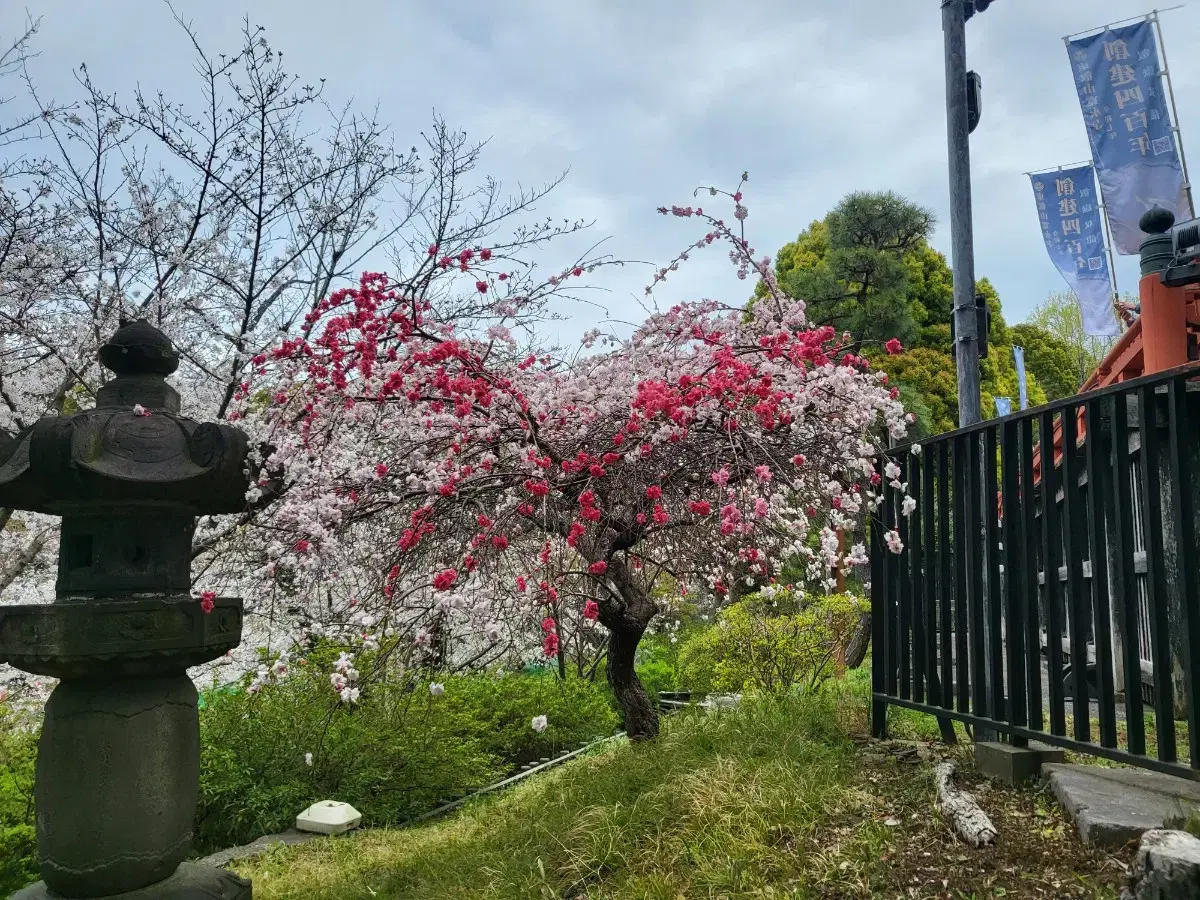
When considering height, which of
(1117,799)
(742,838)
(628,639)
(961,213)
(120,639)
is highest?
(961,213)

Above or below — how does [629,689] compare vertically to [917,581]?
below

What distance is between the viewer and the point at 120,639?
3.64m

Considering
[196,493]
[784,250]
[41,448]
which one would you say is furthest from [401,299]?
[784,250]

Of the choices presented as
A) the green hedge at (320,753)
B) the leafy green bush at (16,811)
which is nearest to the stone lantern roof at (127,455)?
the leafy green bush at (16,811)

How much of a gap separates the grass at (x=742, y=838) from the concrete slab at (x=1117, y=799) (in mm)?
98

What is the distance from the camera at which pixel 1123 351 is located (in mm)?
7363

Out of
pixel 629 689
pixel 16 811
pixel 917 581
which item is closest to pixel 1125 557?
pixel 917 581

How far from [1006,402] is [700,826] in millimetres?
15358

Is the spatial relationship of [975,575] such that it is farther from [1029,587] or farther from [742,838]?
[742,838]

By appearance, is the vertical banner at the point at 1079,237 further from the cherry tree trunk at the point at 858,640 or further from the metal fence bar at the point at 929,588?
the metal fence bar at the point at 929,588

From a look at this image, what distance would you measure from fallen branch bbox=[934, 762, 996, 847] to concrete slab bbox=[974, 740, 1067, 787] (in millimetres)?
241

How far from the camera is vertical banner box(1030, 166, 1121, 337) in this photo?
13258 millimetres

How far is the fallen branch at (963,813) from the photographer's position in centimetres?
311

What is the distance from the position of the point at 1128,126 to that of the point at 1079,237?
151 inches
